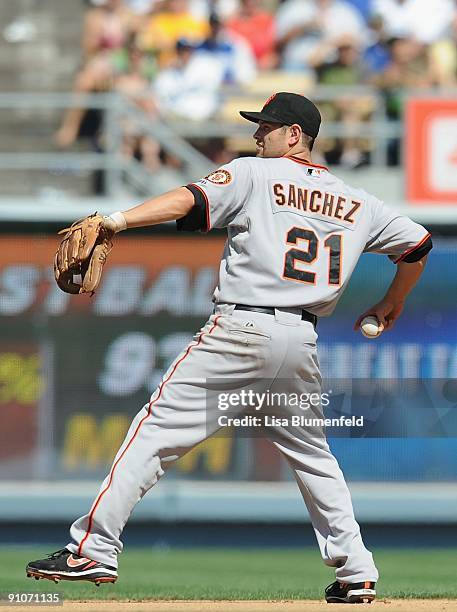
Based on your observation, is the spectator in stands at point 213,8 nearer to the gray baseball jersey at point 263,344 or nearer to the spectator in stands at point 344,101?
the spectator in stands at point 344,101

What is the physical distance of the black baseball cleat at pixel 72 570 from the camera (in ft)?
14.8

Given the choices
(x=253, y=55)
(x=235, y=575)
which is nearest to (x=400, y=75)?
(x=253, y=55)

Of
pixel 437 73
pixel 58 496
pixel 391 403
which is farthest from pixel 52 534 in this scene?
pixel 437 73

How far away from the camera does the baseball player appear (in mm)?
4559

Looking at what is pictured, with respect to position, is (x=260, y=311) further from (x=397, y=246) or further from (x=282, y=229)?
(x=397, y=246)

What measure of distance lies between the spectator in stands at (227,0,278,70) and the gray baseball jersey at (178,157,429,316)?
6.02 metres

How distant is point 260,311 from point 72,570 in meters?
1.11

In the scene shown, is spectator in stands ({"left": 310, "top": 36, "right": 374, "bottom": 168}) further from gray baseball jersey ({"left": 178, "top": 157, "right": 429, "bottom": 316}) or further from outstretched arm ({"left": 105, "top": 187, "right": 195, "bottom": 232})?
outstretched arm ({"left": 105, "top": 187, "right": 195, "bottom": 232})

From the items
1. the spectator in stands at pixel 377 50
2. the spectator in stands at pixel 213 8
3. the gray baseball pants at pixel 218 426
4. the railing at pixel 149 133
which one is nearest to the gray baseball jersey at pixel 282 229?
the gray baseball pants at pixel 218 426

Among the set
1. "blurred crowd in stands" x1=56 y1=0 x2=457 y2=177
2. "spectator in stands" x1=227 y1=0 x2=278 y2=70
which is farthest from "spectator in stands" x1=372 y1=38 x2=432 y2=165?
"spectator in stands" x1=227 y1=0 x2=278 y2=70

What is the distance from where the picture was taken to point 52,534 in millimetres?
8320

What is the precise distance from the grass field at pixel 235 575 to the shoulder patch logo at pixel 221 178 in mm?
1921

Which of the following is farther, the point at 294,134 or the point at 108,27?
the point at 108,27

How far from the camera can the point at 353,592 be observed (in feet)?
15.7
